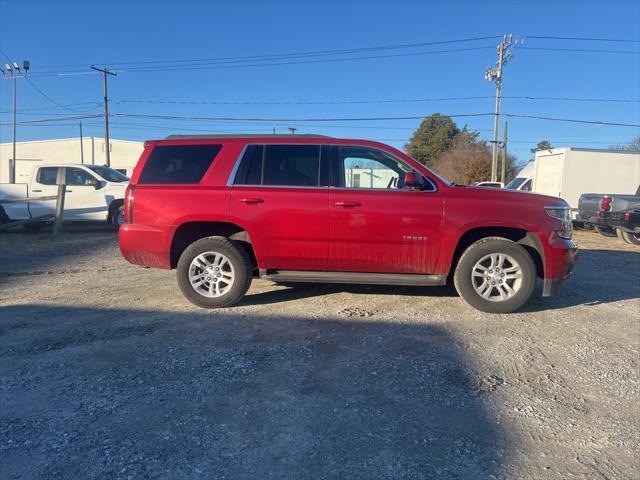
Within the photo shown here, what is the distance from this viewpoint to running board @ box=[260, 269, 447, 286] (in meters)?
5.12

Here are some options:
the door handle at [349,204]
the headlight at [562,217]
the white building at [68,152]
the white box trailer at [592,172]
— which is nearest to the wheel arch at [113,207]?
the door handle at [349,204]

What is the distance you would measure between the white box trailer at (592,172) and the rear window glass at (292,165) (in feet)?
45.0

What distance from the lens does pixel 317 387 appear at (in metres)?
3.34

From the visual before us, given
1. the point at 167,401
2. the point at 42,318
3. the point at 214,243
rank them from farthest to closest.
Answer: the point at 214,243, the point at 42,318, the point at 167,401

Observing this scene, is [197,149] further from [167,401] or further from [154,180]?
[167,401]

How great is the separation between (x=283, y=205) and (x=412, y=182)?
1.46m

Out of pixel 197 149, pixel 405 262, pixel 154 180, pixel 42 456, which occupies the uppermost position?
pixel 197 149

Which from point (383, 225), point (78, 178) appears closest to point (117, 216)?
point (78, 178)

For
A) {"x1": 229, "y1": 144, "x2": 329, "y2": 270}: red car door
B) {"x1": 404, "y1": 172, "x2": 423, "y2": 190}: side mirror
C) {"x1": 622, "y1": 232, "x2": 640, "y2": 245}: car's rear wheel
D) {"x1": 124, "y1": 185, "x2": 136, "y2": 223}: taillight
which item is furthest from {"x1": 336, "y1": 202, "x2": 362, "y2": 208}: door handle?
{"x1": 622, "y1": 232, "x2": 640, "y2": 245}: car's rear wheel

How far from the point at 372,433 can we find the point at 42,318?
3.96m

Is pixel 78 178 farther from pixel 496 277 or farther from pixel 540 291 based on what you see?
pixel 540 291

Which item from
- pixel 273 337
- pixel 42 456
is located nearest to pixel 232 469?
pixel 42 456

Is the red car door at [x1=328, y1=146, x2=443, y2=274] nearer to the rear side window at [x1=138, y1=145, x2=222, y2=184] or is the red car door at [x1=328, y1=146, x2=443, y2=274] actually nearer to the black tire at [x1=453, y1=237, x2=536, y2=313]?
the black tire at [x1=453, y1=237, x2=536, y2=313]

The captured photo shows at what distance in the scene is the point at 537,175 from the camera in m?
18.0
